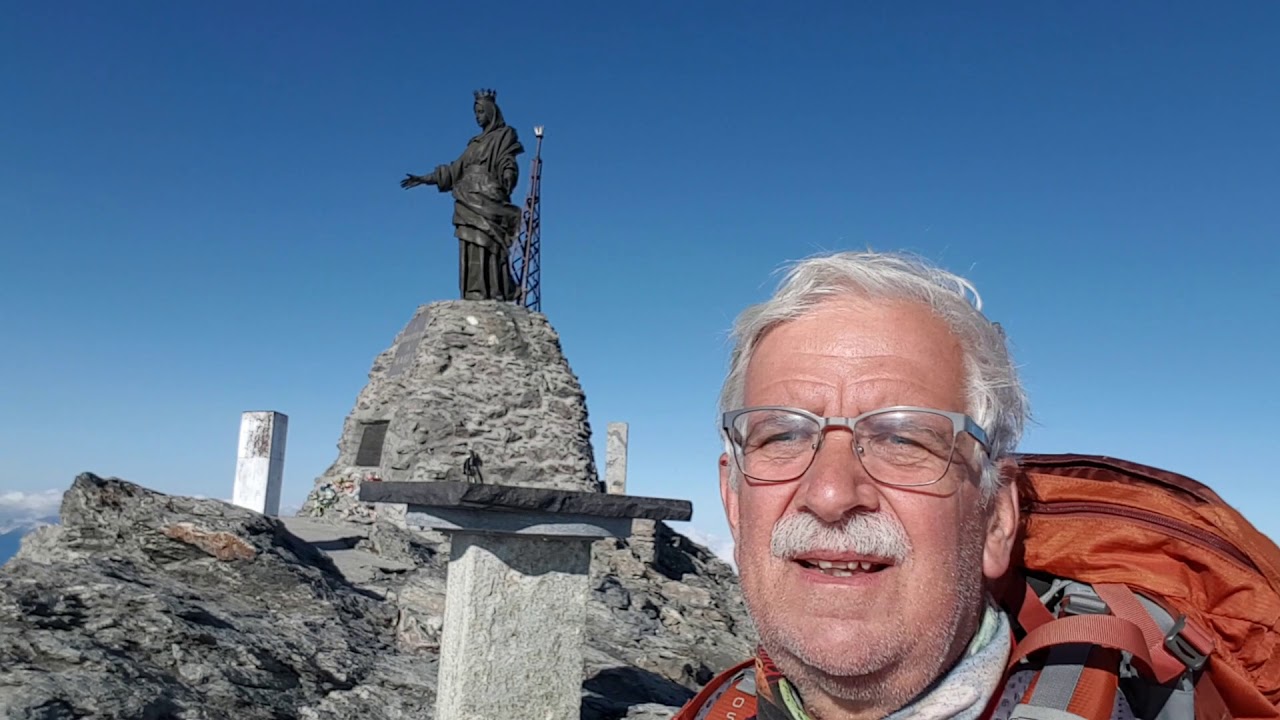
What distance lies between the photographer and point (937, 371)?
146 cm

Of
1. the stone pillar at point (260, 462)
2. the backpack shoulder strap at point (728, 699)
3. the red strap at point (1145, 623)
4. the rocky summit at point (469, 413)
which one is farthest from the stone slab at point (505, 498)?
the stone pillar at point (260, 462)

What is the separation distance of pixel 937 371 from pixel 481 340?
11.0 metres

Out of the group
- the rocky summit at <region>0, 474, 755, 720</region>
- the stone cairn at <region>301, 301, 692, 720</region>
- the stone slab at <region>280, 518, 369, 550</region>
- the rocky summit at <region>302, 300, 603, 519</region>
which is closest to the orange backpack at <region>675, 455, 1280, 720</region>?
the rocky summit at <region>0, 474, 755, 720</region>

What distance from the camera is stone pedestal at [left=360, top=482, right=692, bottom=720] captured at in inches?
165

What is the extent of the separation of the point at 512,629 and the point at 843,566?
322 cm

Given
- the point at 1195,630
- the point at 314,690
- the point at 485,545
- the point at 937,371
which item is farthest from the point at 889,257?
the point at 314,690

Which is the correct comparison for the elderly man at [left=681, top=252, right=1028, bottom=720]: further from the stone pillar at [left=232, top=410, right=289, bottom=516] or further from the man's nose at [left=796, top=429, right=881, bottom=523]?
the stone pillar at [left=232, top=410, right=289, bottom=516]

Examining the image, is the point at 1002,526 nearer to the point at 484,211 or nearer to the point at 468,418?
the point at 468,418

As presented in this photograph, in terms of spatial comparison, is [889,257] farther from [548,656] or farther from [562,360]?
[562,360]

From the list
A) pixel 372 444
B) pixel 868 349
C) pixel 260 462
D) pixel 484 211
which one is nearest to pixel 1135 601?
pixel 868 349

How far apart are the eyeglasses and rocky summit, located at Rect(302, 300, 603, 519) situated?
32.2 ft

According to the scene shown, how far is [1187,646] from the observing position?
1333 mm

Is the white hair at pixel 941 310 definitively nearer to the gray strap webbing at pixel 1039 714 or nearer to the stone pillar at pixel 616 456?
the gray strap webbing at pixel 1039 714

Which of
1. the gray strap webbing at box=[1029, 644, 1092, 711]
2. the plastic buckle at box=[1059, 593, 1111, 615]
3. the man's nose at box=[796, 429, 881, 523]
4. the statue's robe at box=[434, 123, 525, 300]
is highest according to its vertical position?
the statue's robe at box=[434, 123, 525, 300]
